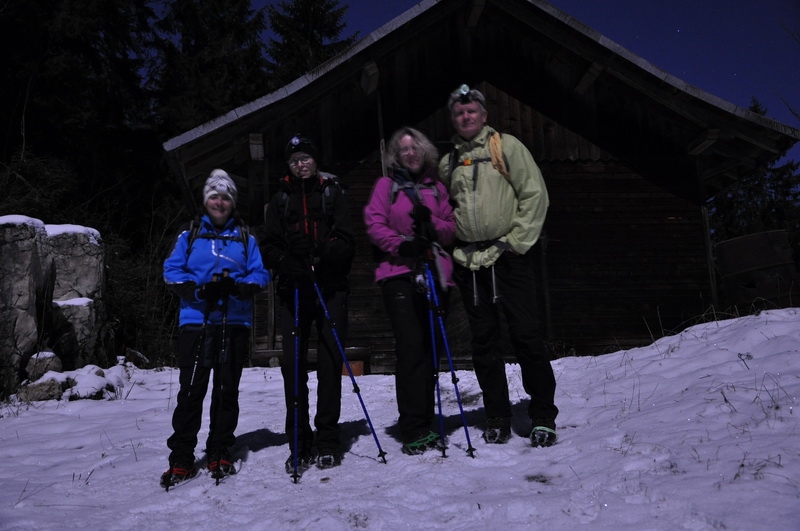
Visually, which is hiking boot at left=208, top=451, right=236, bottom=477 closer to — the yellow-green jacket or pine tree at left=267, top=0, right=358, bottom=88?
the yellow-green jacket

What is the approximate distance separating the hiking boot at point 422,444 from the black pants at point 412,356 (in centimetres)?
3

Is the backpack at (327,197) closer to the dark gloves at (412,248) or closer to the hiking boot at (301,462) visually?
the dark gloves at (412,248)

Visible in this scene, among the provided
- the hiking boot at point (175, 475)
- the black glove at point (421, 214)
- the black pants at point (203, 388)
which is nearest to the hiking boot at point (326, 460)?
the black pants at point (203, 388)

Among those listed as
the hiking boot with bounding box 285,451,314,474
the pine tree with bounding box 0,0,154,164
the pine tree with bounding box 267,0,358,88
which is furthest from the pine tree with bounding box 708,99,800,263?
the hiking boot with bounding box 285,451,314,474

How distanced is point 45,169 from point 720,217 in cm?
2947

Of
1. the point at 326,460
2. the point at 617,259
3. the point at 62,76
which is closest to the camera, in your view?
the point at 326,460

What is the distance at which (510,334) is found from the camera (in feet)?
12.2

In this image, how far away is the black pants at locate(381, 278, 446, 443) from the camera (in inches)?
148

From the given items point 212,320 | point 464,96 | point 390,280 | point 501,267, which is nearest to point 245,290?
point 212,320

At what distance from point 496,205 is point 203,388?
88.3 inches

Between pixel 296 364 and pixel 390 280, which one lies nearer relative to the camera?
pixel 296 364

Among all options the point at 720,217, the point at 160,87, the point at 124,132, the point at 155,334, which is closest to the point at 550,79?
the point at 155,334

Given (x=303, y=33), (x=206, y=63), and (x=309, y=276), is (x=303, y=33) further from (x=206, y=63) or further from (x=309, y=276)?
(x=309, y=276)

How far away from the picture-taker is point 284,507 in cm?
307
